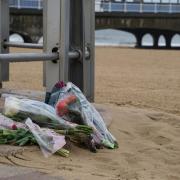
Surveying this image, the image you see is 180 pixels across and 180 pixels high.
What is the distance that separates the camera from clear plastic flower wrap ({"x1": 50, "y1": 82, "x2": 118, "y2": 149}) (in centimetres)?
598

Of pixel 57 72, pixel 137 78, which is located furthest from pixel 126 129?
→ pixel 137 78

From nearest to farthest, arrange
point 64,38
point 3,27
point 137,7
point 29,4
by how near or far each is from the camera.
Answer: point 64,38 → point 3,27 → point 29,4 → point 137,7

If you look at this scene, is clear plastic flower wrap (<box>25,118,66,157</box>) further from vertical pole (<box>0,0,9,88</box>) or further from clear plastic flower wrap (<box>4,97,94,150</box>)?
vertical pole (<box>0,0,9,88</box>)

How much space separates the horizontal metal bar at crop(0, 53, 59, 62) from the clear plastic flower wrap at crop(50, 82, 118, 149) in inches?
22.0

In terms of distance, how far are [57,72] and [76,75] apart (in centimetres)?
72

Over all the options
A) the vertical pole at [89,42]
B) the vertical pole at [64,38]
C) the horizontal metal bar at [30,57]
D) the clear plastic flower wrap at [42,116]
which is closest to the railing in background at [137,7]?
the vertical pole at [89,42]

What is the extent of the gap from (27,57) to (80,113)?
3.01 feet

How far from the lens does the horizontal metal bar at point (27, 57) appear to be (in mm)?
6030

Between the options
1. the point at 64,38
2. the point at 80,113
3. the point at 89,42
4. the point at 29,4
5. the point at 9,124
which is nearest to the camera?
the point at 9,124

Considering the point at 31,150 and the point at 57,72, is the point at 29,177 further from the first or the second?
the point at 57,72

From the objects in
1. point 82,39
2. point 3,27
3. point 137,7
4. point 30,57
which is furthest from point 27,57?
point 137,7

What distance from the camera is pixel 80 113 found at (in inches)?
237

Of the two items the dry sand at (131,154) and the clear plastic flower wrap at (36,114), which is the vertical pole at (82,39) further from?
the clear plastic flower wrap at (36,114)

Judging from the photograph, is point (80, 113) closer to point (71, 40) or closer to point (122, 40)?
point (71, 40)
